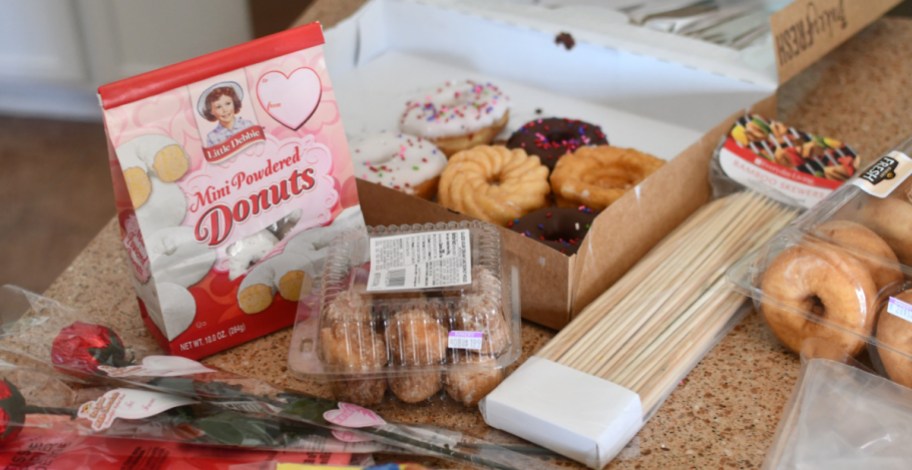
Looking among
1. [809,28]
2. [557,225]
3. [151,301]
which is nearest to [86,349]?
[151,301]

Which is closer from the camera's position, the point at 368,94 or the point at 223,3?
the point at 368,94

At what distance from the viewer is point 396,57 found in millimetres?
1984

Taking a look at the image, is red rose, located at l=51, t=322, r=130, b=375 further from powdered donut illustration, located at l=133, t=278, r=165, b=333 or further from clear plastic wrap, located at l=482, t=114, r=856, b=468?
clear plastic wrap, located at l=482, t=114, r=856, b=468

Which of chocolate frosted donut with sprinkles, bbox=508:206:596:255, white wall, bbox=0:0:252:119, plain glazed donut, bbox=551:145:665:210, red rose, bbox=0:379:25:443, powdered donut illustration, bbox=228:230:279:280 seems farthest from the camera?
white wall, bbox=0:0:252:119

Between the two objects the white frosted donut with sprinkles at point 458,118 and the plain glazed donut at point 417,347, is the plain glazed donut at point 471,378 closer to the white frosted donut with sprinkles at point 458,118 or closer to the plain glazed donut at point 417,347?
the plain glazed donut at point 417,347

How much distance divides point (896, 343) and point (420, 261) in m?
0.52

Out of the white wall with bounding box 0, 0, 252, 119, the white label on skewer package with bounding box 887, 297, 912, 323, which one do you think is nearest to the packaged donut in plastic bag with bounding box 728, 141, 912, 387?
the white label on skewer package with bounding box 887, 297, 912, 323

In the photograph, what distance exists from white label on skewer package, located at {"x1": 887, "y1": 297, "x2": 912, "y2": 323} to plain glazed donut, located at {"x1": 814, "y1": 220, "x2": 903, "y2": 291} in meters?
0.03

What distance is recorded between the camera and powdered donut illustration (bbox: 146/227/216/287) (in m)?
1.08

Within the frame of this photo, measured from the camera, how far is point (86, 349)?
3.44 ft

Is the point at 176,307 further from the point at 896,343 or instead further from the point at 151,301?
the point at 896,343

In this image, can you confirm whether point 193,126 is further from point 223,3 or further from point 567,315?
point 223,3

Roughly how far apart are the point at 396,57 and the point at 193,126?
0.97m

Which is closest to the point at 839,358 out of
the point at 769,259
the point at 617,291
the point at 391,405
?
the point at 769,259
